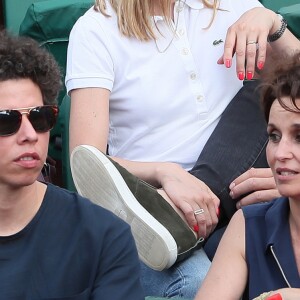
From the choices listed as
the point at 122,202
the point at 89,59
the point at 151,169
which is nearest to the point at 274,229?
the point at 122,202

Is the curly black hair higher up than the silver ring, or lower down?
higher up

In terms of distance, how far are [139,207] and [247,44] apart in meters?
0.61

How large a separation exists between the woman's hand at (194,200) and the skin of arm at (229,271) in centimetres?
28

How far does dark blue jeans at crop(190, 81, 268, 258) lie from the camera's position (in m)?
2.14

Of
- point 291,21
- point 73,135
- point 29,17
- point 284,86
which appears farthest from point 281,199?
point 29,17

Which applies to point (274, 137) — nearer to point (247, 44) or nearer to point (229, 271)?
point (229, 271)

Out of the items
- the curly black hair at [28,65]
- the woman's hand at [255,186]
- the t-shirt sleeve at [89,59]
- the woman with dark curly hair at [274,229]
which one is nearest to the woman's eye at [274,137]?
the woman with dark curly hair at [274,229]

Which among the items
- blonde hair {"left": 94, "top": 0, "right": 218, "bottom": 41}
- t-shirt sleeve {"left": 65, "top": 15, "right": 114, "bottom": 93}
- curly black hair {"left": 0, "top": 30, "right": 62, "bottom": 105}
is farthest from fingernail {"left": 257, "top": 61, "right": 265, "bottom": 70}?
curly black hair {"left": 0, "top": 30, "right": 62, "bottom": 105}

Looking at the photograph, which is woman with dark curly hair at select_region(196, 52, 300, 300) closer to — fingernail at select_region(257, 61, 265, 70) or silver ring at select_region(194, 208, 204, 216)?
silver ring at select_region(194, 208, 204, 216)

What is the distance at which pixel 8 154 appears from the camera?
1.51 metres

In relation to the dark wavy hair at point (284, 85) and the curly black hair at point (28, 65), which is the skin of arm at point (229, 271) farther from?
the curly black hair at point (28, 65)

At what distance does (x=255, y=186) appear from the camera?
6.82 feet

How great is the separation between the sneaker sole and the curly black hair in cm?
39

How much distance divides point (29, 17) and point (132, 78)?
0.82 meters
